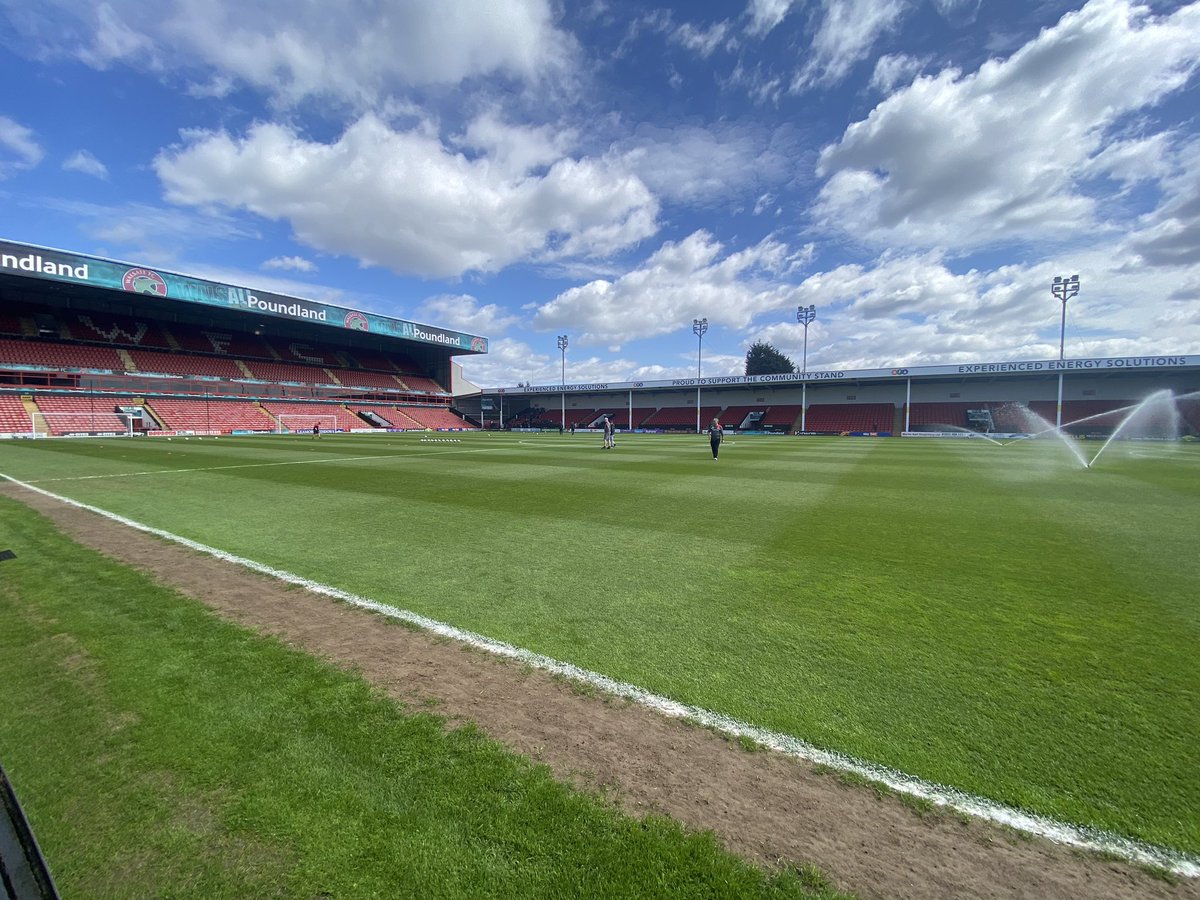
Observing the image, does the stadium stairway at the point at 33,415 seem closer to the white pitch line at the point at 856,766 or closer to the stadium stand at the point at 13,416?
the stadium stand at the point at 13,416

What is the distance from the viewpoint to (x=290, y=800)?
2.31 metres

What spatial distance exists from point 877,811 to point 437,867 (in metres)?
1.87

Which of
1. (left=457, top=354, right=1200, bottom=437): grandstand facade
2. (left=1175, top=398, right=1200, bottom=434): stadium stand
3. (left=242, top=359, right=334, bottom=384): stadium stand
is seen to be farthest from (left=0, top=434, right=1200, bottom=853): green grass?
(left=242, top=359, right=334, bottom=384): stadium stand

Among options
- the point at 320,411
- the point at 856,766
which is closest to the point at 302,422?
the point at 320,411

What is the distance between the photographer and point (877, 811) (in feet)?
7.52

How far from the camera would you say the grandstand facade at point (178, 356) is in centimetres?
4006

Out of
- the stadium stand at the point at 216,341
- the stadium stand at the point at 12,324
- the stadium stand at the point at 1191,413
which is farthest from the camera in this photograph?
the stadium stand at the point at 216,341

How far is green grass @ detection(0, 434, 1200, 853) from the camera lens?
2766 mm

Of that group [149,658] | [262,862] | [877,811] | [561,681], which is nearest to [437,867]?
[262,862]

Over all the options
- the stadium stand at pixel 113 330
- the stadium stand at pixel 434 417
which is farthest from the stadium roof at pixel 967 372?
the stadium stand at pixel 113 330

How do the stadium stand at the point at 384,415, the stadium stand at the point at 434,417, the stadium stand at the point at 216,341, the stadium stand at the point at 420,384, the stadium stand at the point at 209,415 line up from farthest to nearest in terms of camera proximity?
1. the stadium stand at the point at 420,384
2. the stadium stand at the point at 434,417
3. the stadium stand at the point at 384,415
4. the stadium stand at the point at 216,341
5. the stadium stand at the point at 209,415

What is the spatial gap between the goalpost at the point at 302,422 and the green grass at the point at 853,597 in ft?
141

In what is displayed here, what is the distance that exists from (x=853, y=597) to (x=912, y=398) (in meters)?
60.3

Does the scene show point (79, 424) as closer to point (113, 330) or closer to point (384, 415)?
point (113, 330)
